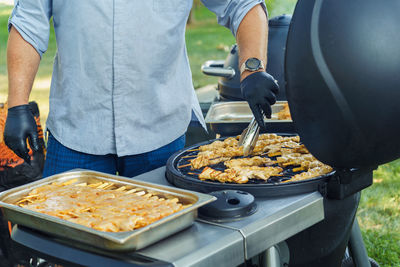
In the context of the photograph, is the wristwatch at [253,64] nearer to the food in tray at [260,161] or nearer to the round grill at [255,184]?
the food in tray at [260,161]

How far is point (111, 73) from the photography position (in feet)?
7.59

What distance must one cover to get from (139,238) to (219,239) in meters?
0.22

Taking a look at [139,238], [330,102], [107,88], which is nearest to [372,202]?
[107,88]

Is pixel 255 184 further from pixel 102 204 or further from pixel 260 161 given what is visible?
pixel 102 204

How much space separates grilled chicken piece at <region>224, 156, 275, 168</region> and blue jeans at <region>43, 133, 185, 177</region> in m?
0.45

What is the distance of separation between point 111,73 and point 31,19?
0.42 m

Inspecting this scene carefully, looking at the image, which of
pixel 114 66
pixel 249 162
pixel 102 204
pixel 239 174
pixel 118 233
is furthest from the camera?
pixel 114 66

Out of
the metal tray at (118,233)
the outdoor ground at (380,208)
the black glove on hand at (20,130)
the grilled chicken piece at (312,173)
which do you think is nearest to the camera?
the metal tray at (118,233)

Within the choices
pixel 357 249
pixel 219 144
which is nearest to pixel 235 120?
pixel 219 144

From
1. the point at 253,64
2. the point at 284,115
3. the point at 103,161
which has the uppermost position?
the point at 253,64

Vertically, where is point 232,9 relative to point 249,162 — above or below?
above

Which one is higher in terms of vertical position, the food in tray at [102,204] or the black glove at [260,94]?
the black glove at [260,94]

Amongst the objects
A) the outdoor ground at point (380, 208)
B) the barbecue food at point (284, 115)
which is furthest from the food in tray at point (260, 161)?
the outdoor ground at point (380, 208)

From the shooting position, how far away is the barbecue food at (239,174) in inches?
74.2
